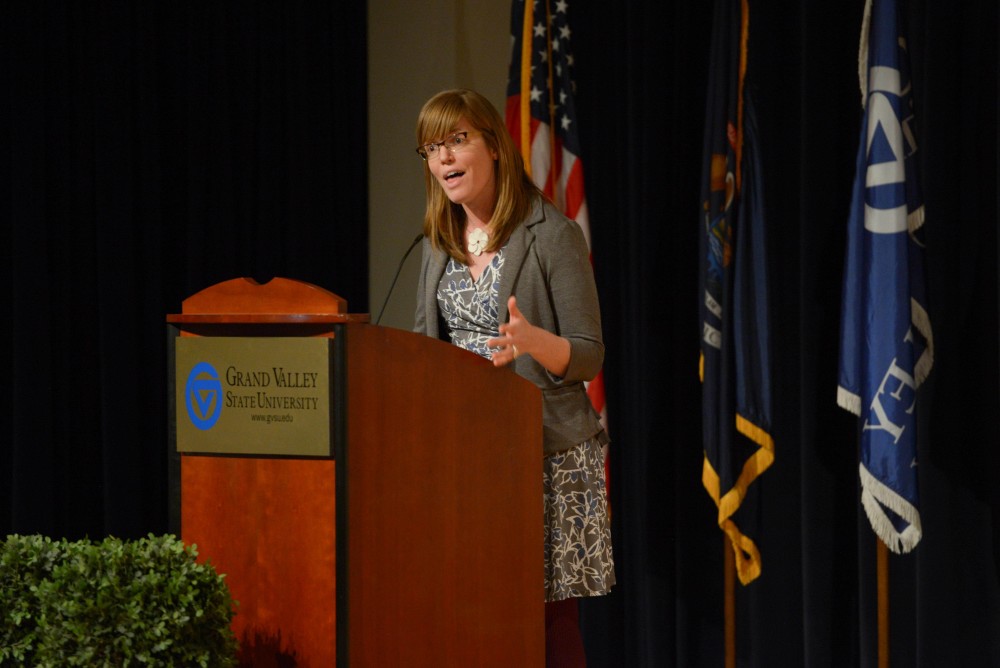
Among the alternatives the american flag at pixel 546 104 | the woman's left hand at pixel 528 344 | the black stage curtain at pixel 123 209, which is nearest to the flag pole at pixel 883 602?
the american flag at pixel 546 104

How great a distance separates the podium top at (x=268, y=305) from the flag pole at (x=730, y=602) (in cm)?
227

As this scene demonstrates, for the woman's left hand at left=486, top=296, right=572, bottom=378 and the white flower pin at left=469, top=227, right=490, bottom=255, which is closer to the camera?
the woman's left hand at left=486, top=296, right=572, bottom=378

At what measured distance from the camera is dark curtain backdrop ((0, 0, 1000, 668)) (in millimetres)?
2984

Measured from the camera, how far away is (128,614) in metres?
1.41

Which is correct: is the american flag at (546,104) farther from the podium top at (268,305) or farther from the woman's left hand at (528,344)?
the podium top at (268,305)

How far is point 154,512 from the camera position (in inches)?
146

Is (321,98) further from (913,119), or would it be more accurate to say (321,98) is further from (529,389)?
(529,389)

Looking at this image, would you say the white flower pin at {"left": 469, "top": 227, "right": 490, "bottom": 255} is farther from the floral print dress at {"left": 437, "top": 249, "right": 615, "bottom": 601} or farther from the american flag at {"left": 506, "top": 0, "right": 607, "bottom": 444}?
the american flag at {"left": 506, "top": 0, "right": 607, "bottom": 444}

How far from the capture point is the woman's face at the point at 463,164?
199cm

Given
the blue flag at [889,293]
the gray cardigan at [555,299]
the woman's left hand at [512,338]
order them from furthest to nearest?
the blue flag at [889,293]
the gray cardigan at [555,299]
the woman's left hand at [512,338]

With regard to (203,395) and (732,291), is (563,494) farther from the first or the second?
(732,291)

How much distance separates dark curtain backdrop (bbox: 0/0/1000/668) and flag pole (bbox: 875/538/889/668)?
61 mm

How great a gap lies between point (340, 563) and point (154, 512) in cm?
252

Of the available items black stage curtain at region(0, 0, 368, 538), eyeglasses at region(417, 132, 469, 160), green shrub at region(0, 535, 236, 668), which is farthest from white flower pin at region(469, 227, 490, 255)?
black stage curtain at region(0, 0, 368, 538)
